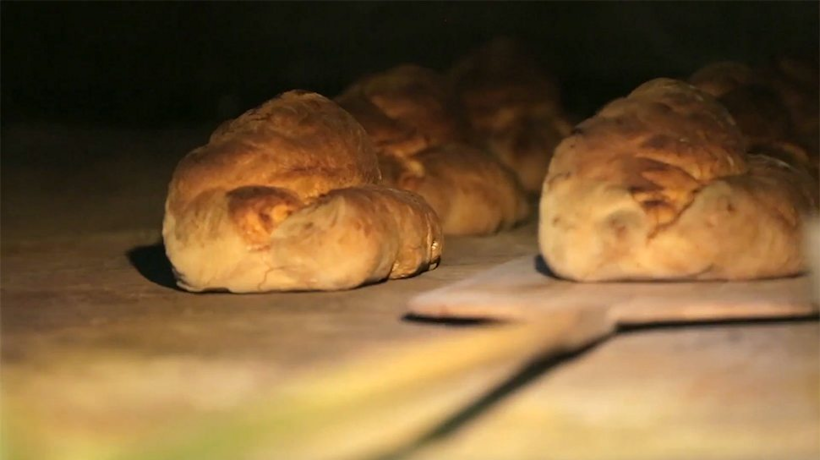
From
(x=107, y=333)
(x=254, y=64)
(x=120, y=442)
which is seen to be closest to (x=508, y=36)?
(x=254, y=64)

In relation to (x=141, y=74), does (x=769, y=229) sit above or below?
below

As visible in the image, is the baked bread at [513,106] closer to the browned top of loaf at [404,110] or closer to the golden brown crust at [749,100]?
the browned top of loaf at [404,110]

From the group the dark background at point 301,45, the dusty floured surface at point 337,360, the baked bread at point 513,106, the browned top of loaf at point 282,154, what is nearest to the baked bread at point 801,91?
the dark background at point 301,45

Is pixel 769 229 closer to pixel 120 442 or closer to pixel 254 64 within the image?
pixel 120 442

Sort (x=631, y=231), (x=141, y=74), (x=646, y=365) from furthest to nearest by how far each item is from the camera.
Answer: (x=141, y=74) → (x=631, y=231) → (x=646, y=365)

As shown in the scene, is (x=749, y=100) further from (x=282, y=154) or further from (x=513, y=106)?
(x=282, y=154)

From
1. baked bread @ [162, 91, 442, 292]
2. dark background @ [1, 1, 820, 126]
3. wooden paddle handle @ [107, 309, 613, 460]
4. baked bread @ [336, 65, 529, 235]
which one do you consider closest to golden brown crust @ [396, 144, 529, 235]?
baked bread @ [336, 65, 529, 235]
